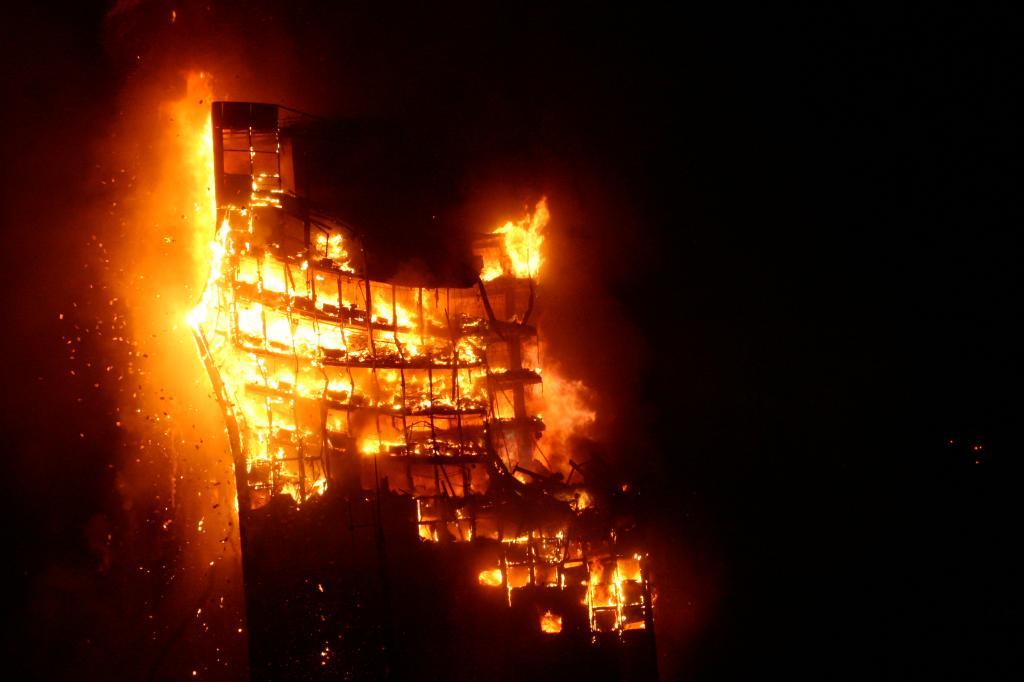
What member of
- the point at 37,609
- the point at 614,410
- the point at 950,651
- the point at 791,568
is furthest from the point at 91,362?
the point at 950,651

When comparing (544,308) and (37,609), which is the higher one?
(544,308)

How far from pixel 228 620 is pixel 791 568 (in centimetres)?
1620

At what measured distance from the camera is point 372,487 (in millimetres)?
13070

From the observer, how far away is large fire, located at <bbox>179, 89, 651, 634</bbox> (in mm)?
12500

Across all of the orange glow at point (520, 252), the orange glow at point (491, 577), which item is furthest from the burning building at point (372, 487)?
the orange glow at point (520, 252)

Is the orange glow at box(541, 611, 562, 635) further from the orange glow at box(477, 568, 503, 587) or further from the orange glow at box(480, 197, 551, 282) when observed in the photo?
the orange glow at box(480, 197, 551, 282)

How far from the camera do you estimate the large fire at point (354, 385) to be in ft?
41.0

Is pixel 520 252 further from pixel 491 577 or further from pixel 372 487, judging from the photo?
pixel 491 577

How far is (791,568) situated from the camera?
21.4 metres

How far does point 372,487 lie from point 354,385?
6.69ft

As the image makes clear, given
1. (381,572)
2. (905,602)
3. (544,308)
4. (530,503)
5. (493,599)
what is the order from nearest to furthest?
(381,572) < (493,599) < (530,503) < (544,308) < (905,602)

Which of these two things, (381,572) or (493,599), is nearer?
(381,572)

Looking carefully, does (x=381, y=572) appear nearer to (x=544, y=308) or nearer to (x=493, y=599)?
(x=493, y=599)

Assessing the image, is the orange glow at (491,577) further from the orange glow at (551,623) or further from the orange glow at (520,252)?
the orange glow at (520,252)
